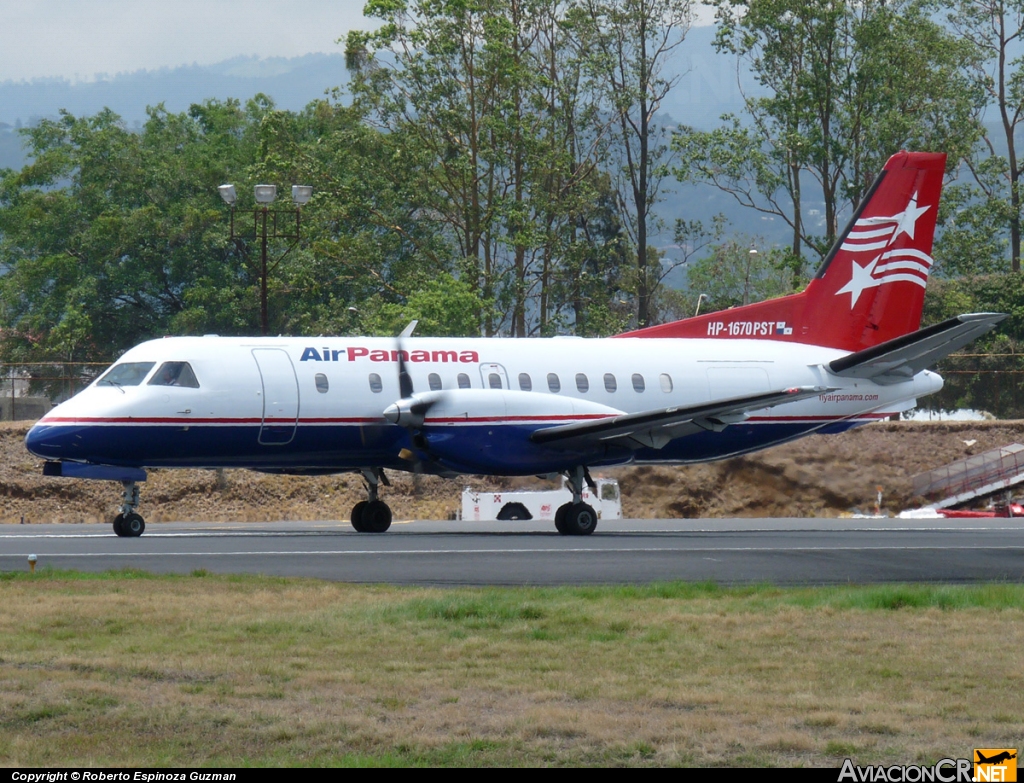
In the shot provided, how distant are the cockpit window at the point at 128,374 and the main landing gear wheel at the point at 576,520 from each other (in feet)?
25.2

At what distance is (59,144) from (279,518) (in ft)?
130

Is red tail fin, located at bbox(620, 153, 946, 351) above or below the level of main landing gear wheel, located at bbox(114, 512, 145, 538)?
above

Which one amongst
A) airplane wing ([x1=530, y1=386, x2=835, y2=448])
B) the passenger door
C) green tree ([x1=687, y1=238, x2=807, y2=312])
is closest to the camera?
the passenger door

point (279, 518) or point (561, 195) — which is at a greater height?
point (561, 195)

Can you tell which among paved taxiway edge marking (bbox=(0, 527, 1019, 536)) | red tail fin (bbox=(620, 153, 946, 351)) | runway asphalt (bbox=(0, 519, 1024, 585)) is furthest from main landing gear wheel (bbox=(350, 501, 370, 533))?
red tail fin (bbox=(620, 153, 946, 351))

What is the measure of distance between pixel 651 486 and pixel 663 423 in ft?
61.8

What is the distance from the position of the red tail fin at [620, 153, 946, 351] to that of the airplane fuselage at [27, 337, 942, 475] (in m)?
2.10

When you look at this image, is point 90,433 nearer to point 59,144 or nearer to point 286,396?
point 286,396

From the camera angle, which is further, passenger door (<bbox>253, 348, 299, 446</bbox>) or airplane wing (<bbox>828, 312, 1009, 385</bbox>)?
airplane wing (<bbox>828, 312, 1009, 385</bbox>)

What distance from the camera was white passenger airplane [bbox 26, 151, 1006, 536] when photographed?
74.1 ft

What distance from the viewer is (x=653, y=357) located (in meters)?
26.7

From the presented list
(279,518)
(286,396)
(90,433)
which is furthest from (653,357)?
(279,518)

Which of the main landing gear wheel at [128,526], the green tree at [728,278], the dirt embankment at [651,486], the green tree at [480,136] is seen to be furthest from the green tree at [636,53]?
the main landing gear wheel at [128,526]

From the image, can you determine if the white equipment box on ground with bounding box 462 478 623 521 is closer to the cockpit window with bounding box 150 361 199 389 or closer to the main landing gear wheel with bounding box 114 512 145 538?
the main landing gear wheel with bounding box 114 512 145 538
